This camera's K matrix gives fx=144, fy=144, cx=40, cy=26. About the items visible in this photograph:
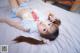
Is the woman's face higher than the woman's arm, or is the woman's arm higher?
the woman's face

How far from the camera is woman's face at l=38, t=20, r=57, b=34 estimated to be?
1237mm

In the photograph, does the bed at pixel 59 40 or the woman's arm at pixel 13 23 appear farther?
the woman's arm at pixel 13 23

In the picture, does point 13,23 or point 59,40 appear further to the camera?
point 13,23

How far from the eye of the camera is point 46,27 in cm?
129

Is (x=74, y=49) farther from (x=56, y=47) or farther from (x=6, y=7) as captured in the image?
(x=6, y=7)

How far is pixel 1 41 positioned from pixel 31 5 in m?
0.79

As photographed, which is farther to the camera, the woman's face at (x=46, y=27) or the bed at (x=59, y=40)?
the woman's face at (x=46, y=27)

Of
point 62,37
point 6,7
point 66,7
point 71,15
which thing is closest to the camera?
point 62,37

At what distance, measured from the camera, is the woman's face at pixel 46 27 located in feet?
4.06

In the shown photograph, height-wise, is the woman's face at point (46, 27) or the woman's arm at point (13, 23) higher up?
the woman's face at point (46, 27)

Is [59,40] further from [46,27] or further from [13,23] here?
[13,23]

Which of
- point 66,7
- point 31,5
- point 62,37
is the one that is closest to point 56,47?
point 62,37

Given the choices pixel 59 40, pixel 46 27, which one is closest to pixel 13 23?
pixel 46 27

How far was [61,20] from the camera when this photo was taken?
143cm
